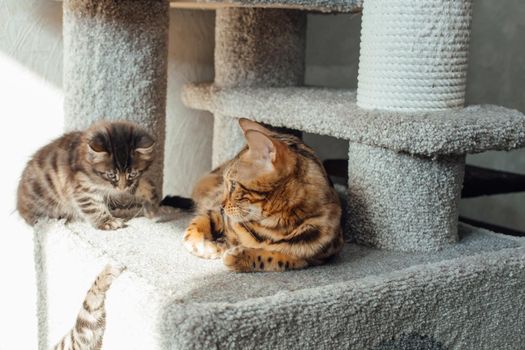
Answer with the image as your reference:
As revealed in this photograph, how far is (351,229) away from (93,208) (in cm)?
61

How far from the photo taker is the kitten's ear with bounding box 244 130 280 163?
141 centimetres

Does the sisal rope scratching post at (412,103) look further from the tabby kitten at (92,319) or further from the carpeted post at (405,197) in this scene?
the tabby kitten at (92,319)

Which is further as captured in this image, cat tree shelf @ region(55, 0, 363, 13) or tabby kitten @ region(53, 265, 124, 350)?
cat tree shelf @ region(55, 0, 363, 13)

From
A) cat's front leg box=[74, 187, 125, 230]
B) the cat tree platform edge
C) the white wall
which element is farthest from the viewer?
the white wall

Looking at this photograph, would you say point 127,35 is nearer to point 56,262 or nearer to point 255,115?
point 255,115

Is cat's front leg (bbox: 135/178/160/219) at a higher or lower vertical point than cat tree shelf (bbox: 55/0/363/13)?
lower

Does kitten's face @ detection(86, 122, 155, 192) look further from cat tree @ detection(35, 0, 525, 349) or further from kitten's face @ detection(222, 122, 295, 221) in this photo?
kitten's face @ detection(222, 122, 295, 221)

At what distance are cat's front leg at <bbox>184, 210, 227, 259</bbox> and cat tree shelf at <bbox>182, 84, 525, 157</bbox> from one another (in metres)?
0.32

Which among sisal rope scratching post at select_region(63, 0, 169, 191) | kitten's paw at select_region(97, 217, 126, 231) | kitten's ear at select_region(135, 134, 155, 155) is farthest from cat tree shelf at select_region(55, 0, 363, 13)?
kitten's paw at select_region(97, 217, 126, 231)

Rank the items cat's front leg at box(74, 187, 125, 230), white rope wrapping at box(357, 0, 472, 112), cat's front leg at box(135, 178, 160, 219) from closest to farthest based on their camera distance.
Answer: white rope wrapping at box(357, 0, 472, 112), cat's front leg at box(74, 187, 125, 230), cat's front leg at box(135, 178, 160, 219)

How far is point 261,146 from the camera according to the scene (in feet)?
4.69

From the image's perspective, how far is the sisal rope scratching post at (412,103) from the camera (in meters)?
1.56

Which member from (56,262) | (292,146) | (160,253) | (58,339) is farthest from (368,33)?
(58,339)

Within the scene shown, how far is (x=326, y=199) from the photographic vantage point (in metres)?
1.50
